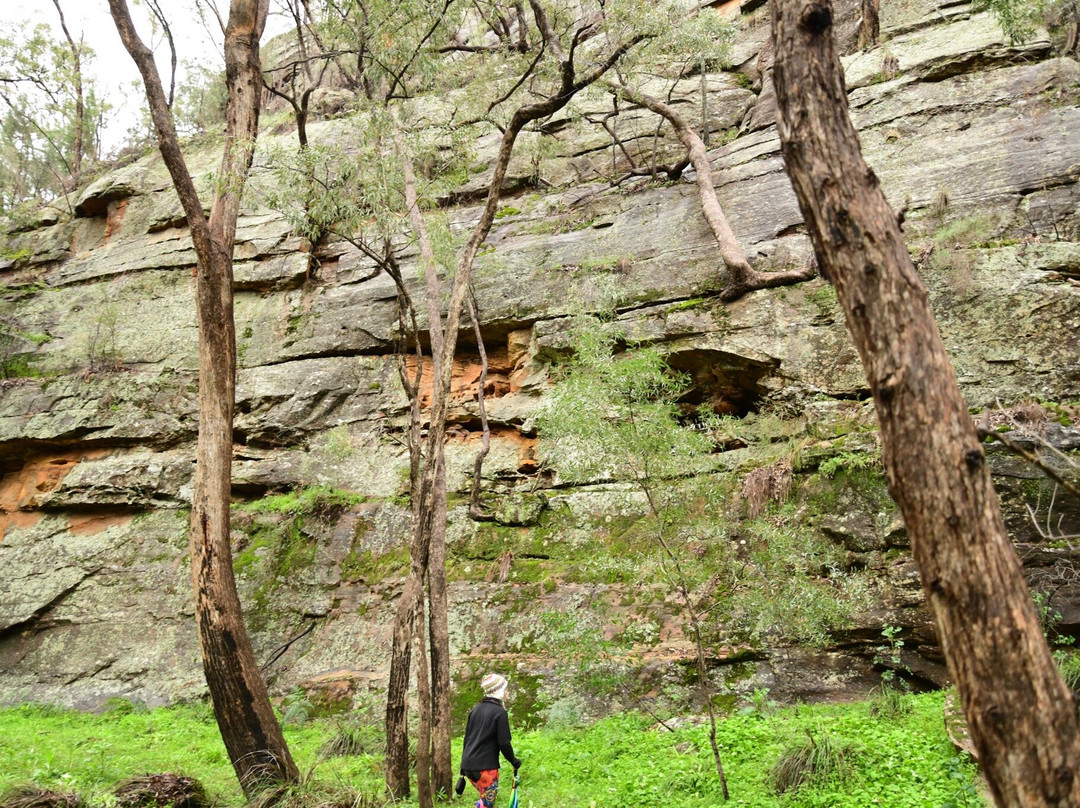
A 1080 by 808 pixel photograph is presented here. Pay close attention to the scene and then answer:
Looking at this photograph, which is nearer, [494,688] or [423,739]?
[494,688]

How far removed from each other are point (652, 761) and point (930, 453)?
18.7 ft

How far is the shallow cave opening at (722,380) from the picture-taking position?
12570 mm

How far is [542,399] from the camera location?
14039 mm

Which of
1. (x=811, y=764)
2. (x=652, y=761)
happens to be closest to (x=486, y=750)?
(x=652, y=761)

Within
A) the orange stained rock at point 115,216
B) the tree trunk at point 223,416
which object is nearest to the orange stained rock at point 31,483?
the orange stained rock at point 115,216

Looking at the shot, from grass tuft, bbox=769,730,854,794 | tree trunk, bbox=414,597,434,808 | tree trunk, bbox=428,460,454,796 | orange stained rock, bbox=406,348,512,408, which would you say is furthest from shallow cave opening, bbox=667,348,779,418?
tree trunk, bbox=414,597,434,808

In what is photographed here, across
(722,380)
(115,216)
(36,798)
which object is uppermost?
(115,216)

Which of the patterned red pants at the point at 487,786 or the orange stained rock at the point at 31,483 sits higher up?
the orange stained rock at the point at 31,483

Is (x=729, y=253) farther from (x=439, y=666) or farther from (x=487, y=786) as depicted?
(x=487, y=786)

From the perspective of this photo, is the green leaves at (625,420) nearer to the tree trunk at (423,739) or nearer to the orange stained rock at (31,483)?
the tree trunk at (423,739)

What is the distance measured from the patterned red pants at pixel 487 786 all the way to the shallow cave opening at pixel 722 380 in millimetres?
7549

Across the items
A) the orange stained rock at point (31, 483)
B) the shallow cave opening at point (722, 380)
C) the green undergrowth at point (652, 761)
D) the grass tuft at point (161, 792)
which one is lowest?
the green undergrowth at point (652, 761)

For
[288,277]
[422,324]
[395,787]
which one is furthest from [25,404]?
[395,787]

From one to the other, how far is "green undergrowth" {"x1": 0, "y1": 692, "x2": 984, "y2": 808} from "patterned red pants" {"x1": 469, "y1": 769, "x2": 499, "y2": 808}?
3.63 feet
